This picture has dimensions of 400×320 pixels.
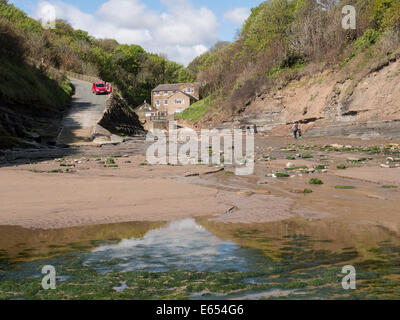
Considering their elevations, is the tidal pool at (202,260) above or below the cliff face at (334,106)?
below

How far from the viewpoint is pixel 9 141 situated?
27.4m

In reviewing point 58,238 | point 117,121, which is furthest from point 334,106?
point 58,238

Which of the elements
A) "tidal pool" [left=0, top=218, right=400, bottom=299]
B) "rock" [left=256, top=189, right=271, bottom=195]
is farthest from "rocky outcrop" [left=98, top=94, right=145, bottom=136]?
"tidal pool" [left=0, top=218, right=400, bottom=299]

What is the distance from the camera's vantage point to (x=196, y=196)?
11.8 m

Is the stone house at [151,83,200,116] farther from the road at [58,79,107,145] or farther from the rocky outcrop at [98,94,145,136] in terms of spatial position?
the rocky outcrop at [98,94,145,136]

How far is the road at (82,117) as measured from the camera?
35125 millimetres

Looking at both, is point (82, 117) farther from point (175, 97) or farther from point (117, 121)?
point (175, 97)

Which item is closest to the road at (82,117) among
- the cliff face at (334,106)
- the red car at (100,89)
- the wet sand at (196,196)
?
the red car at (100,89)

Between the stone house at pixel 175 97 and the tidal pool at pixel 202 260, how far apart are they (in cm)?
9001

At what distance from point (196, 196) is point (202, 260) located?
5767 mm

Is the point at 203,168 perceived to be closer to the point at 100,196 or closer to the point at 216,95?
the point at 100,196

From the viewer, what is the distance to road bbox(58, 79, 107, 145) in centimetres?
3512

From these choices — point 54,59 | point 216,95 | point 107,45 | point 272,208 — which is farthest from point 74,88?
point 107,45

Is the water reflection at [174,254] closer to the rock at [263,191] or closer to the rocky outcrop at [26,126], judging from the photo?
the rock at [263,191]
